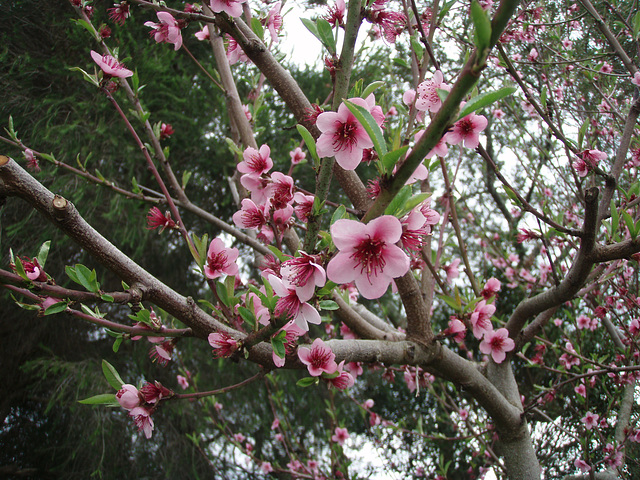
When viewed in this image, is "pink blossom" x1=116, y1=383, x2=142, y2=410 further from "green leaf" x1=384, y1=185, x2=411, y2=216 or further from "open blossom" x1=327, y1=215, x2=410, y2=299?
"green leaf" x1=384, y1=185, x2=411, y2=216

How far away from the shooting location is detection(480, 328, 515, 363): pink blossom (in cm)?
139

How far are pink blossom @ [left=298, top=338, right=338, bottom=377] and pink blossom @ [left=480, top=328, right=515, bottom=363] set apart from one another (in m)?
0.73

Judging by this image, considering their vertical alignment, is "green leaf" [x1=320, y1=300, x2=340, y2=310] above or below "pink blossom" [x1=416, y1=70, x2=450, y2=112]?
below

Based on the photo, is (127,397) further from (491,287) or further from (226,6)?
(491,287)

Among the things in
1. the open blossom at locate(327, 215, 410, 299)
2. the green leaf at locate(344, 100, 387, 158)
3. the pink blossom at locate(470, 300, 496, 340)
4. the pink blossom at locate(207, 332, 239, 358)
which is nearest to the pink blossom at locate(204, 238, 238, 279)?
the pink blossom at locate(207, 332, 239, 358)

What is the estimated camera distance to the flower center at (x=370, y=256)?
0.57 metres

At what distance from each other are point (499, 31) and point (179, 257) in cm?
420

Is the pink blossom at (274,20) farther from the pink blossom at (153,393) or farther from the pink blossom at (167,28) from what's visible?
the pink blossom at (153,393)

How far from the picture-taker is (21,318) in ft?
11.1

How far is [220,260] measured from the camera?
0.89 metres

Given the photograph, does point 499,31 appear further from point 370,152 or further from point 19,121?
point 19,121

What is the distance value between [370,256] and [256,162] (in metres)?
0.49

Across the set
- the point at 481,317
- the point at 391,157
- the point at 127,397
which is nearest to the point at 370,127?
A: the point at 391,157

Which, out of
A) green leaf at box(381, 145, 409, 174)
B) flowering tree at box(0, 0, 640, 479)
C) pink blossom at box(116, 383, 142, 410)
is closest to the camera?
green leaf at box(381, 145, 409, 174)
